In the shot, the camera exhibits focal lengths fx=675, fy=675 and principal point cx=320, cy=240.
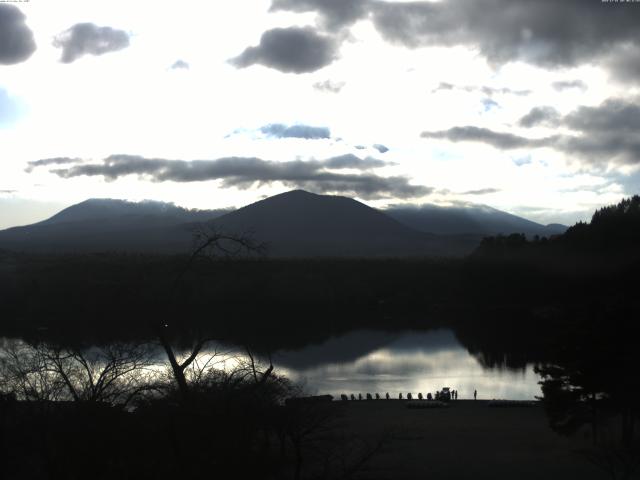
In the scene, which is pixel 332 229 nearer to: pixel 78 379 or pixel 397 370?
pixel 397 370

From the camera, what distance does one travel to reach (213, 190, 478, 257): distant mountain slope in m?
85.8

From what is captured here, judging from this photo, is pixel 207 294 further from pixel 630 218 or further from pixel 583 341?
pixel 630 218

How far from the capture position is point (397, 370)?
18.8m

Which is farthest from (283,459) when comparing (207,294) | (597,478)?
(207,294)

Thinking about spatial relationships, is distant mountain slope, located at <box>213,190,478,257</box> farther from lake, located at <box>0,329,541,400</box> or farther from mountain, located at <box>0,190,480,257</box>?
lake, located at <box>0,329,541,400</box>

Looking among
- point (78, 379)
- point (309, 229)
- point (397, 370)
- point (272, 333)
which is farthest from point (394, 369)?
point (309, 229)

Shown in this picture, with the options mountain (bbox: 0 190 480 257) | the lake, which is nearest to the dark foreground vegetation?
the lake

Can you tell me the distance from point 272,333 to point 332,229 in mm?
75377

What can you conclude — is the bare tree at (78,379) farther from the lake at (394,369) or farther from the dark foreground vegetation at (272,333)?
the lake at (394,369)

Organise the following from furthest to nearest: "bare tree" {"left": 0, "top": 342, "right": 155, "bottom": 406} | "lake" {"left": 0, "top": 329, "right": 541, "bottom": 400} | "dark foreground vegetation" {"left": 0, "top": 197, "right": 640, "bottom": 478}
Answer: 1. "lake" {"left": 0, "top": 329, "right": 541, "bottom": 400}
2. "bare tree" {"left": 0, "top": 342, "right": 155, "bottom": 406}
3. "dark foreground vegetation" {"left": 0, "top": 197, "right": 640, "bottom": 478}

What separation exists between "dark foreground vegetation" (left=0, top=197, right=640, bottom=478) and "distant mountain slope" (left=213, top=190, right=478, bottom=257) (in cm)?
3877

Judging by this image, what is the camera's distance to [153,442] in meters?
4.03

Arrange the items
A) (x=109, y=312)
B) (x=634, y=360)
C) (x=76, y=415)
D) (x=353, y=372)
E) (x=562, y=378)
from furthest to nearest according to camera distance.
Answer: (x=353, y=372), (x=109, y=312), (x=562, y=378), (x=634, y=360), (x=76, y=415)

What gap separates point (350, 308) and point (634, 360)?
1008 inches
